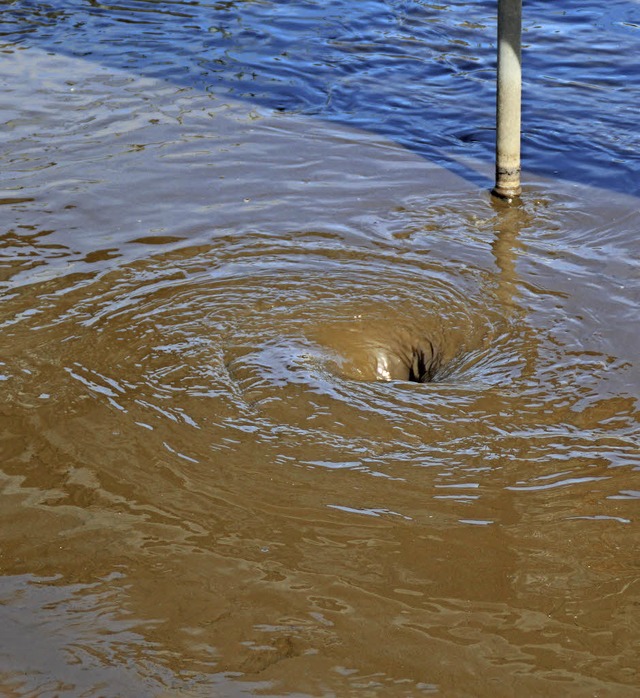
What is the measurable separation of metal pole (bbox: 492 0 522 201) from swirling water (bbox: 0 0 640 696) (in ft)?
0.56

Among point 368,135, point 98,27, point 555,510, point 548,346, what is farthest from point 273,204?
point 98,27

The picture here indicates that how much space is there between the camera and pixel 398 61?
9.05 metres

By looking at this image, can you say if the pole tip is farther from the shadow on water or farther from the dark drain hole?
the dark drain hole

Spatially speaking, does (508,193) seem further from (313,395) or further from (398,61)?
(398,61)

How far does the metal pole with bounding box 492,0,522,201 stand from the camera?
5.87m

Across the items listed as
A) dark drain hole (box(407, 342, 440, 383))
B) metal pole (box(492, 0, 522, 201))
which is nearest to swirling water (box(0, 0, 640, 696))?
dark drain hole (box(407, 342, 440, 383))

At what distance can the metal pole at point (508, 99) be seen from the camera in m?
5.87

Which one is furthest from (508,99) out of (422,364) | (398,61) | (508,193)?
(398,61)

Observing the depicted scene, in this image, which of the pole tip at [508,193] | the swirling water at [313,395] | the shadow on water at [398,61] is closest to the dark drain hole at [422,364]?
the swirling water at [313,395]

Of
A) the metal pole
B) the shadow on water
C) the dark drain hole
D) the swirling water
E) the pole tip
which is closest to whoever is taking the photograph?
the swirling water

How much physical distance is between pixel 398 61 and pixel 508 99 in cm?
329

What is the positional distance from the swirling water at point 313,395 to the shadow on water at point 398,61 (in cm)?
7

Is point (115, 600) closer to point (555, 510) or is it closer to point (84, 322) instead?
point (555, 510)

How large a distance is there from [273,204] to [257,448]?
2.65 m
